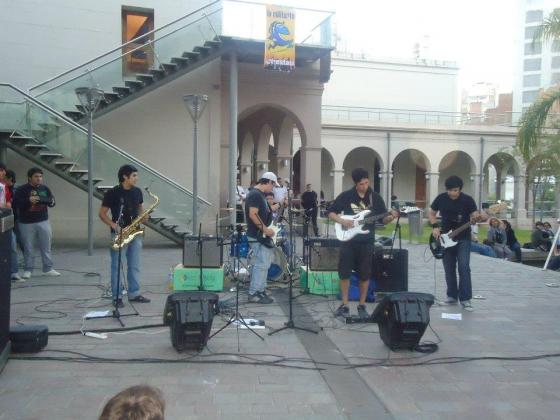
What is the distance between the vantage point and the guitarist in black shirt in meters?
7.74

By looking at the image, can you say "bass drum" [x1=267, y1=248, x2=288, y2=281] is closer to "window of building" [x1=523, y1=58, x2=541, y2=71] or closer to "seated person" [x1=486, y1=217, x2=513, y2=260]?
"seated person" [x1=486, y1=217, x2=513, y2=260]

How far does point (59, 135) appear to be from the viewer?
13.3 meters

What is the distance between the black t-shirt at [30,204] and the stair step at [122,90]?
242 inches

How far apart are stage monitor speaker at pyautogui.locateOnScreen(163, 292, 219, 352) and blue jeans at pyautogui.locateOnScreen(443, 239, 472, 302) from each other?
388cm

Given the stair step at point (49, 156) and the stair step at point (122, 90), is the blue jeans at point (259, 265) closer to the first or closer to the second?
the stair step at point (49, 156)

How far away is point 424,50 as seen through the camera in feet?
176

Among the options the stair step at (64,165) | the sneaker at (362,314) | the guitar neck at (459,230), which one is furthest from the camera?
the stair step at (64,165)

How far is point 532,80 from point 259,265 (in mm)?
91561

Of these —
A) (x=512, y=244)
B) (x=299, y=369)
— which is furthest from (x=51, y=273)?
(x=512, y=244)

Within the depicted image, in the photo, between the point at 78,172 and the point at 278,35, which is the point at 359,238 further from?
the point at 278,35

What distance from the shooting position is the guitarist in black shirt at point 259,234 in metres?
7.74

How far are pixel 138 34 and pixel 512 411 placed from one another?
15.5 metres

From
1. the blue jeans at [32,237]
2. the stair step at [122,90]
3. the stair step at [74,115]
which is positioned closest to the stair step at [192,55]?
the stair step at [122,90]

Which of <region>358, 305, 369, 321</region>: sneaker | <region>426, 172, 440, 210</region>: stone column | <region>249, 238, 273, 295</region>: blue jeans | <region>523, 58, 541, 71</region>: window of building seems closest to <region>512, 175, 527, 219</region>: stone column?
<region>426, 172, 440, 210</region>: stone column
